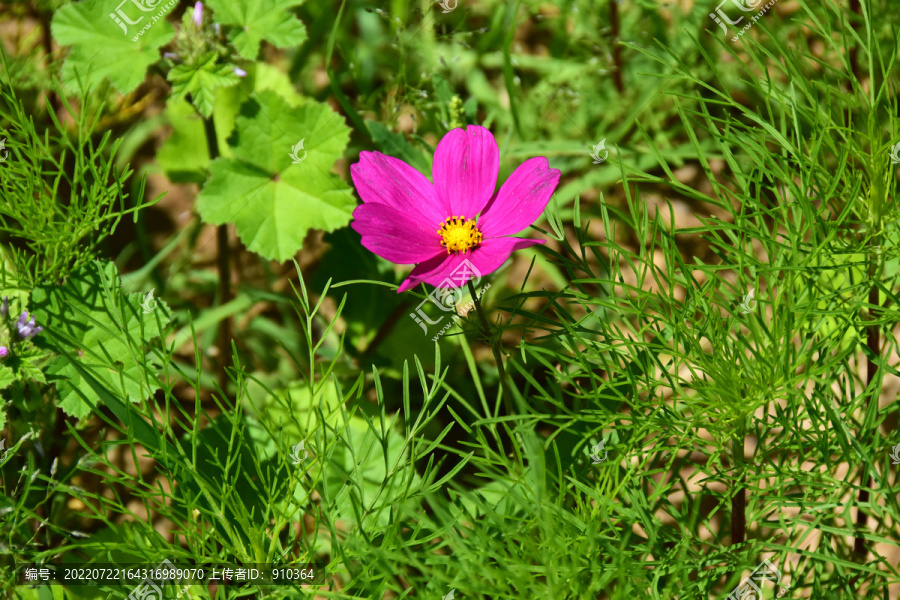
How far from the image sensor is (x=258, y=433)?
1510mm

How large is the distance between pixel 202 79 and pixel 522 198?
0.76 meters

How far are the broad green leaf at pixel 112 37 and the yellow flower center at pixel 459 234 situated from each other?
2.50ft

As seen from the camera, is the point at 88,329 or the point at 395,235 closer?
the point at 395,235

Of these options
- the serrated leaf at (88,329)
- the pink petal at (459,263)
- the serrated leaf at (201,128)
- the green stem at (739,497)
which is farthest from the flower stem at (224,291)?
the green stem at (739,497)

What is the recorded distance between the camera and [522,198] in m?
1.13

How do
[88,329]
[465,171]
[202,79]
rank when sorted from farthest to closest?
[202,79]
[88,329]
[465,171]

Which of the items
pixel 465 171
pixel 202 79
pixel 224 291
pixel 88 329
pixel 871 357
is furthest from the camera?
pixel 224 291

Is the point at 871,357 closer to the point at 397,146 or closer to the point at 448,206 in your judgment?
the point at 448,206

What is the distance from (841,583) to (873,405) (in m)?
0.27

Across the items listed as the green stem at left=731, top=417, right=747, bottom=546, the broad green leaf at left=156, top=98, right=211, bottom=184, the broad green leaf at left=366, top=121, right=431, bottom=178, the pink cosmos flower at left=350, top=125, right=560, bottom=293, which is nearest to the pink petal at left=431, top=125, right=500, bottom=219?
the pink cosmos flower at left=350, top=125, right=560, bottom=293

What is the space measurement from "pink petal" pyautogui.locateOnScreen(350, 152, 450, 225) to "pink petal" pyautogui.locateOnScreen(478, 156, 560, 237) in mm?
101

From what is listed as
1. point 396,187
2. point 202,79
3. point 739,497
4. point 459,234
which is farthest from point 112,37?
point 739,497

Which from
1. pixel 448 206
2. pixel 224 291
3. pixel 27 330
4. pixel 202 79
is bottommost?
pixel 224 291

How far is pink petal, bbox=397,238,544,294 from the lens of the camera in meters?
1.07
